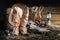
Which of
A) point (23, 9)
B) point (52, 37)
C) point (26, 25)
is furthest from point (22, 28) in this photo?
point (52, 37)

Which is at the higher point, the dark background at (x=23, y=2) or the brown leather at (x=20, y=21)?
the dark background at (x=23, y=2)

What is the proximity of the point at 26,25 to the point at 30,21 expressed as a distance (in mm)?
48

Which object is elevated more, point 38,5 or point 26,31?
point 38,5

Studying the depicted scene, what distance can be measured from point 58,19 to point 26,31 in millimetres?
288

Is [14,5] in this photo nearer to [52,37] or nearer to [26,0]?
[26,0]

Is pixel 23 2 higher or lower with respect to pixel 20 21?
higher

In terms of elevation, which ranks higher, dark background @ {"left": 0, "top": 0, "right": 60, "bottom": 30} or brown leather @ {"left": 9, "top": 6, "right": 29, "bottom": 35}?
dark background @ {"left": 0, "top": 0, "right": 60, "bottom": 30}

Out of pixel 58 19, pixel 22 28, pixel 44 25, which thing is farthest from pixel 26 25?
pixel 58 19

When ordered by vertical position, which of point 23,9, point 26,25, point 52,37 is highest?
point 23,9

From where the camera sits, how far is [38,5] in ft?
5.08

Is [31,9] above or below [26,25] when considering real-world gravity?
above

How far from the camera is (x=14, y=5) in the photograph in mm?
1560

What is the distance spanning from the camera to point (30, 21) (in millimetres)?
1550

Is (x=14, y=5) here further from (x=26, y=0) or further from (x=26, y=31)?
(x=26, y=31)
